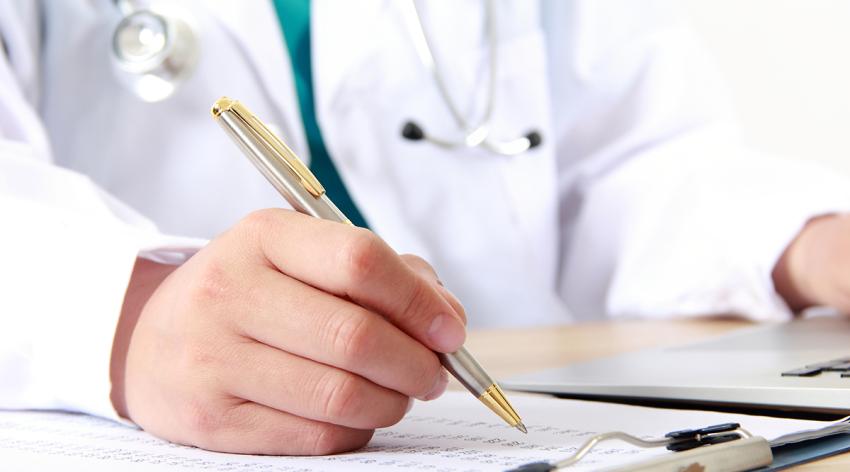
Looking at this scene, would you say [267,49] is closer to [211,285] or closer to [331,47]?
[331,47]

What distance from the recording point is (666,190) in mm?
892

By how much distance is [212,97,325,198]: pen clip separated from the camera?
1.06 ft

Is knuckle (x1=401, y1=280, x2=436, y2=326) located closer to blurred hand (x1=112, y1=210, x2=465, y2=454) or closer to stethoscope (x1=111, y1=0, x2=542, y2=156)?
blurred hand (x1=112, y1=210, x2=465, y2=454)

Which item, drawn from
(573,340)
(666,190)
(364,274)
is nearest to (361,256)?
(364,274)

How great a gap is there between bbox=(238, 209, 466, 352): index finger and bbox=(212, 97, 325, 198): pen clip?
0.5 inches

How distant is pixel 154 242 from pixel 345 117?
0.41m

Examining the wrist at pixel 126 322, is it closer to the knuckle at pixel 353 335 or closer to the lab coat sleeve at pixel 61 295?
the lab coat sleeve at pixel 61 295

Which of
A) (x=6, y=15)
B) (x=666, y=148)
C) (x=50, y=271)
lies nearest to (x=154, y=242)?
(x=50, y=271)

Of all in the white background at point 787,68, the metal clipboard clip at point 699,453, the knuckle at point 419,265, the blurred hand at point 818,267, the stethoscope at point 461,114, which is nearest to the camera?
the metal clipboard clip at point 699,453

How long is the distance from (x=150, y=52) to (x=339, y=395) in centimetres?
43

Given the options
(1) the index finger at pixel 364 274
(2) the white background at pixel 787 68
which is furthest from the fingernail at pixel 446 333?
(2) the white background at pixel 787 68

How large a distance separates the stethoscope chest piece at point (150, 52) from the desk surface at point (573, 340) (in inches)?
11.4

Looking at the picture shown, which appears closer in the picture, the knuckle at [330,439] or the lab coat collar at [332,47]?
the knuckle at [330,439]

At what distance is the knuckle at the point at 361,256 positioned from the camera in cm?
30
